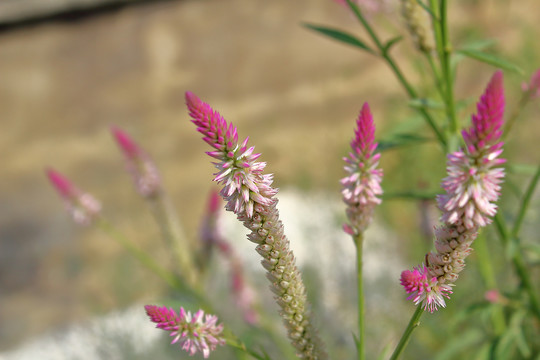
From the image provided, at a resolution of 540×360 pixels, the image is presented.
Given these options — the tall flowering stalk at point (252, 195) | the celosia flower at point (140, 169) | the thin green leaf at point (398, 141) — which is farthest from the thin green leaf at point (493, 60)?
the celosia flower at point (140, 169)

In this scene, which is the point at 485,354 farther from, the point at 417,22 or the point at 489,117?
the point at 489,117

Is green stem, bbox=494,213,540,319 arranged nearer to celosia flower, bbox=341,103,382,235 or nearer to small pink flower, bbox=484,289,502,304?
small pink flower, bbox=484,289,502,304

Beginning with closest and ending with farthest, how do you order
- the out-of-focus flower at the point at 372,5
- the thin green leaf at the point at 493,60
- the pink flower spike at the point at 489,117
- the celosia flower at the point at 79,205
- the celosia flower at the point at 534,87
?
the pink flower spike at the point at 489,117 < the thin green leaf at the point at 493,60 < the celosia flower at the point at 534,87 < the out-of-focus flower at the point at 372,5 < the celosia flower at the point at 79,205

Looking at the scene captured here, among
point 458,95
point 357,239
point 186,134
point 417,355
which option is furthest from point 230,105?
point 357,239

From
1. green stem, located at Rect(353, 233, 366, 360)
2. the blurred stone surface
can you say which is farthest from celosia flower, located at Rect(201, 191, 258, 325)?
the blurred stone surface

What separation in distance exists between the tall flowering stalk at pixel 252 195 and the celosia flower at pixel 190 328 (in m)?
0.08

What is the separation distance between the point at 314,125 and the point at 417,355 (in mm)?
1580

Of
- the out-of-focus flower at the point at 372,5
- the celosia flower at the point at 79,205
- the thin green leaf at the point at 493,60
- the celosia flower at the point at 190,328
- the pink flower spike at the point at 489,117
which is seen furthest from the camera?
the celosia flower at the point at 79,205

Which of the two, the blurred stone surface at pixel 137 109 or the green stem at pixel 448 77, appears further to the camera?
the blurred stone surface at pixel 137 109

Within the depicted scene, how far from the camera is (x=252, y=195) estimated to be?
58 cm

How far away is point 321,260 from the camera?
8.16ft

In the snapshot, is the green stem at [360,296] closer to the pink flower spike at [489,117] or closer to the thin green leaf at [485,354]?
the pink flower spike at [489,117]

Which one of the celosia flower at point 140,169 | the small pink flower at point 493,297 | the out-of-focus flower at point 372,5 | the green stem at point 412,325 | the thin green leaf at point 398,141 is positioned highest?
the out-of-focus flower at point 372,5

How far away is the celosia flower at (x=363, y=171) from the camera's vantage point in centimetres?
61
